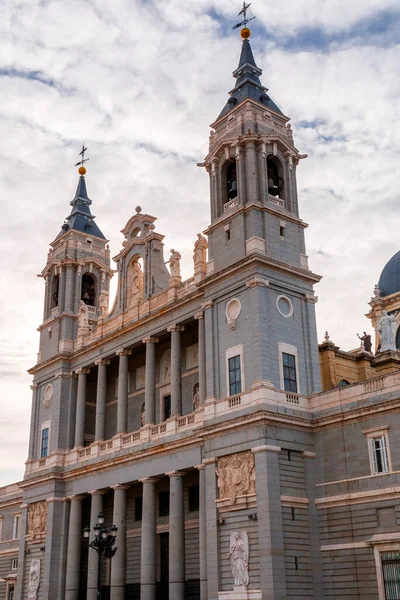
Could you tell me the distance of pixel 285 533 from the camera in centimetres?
3197

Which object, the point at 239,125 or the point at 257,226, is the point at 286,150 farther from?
the point at 257,226

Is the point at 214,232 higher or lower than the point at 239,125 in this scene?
lower

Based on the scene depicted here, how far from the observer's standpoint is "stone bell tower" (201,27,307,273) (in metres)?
37.8

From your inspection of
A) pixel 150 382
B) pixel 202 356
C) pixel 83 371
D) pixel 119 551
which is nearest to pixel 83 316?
pixel 83 371

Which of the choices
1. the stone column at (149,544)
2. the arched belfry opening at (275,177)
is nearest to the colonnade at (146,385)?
the stone column at (149,544)

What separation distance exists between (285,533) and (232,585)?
3.27 metres

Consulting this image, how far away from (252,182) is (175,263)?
7379mm

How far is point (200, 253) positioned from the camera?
135 feet

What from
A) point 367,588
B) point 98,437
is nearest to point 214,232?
point 98,437

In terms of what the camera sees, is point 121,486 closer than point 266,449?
No

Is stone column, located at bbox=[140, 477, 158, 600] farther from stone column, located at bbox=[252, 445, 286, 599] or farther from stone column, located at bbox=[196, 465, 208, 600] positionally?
stone column, located at bbox=[252, 445, 286, 599]

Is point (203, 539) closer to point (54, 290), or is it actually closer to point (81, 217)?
point (54, 290)

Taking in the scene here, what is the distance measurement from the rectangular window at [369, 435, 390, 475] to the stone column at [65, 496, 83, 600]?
67.9 feet

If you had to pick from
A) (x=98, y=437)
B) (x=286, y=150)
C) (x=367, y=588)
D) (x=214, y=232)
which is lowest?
(x=367, y=588)
